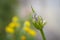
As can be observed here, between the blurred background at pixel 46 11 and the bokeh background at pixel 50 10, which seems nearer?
the blurred background at pixel 46 11

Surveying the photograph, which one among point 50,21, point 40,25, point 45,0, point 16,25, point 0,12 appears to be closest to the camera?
point 40,25

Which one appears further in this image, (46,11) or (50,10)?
(50,10)

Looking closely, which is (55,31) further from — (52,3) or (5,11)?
(5,11)

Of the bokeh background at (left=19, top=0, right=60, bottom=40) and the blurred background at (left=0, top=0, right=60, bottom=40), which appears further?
the bokeh background at (left=19, top=0, right=60, bottom=40)

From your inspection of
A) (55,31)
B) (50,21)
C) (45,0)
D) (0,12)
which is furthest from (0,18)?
(45,0)

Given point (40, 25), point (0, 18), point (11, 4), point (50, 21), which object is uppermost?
point (50, 21)

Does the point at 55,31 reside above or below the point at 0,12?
above

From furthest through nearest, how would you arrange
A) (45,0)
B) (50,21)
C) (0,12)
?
(45,0) < (50,21) < (0,12)

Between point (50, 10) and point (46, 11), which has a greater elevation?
point (50, 10)

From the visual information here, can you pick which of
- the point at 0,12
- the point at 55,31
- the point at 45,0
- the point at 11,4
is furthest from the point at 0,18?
the point at 45,0

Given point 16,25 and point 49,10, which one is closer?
point 16,25
